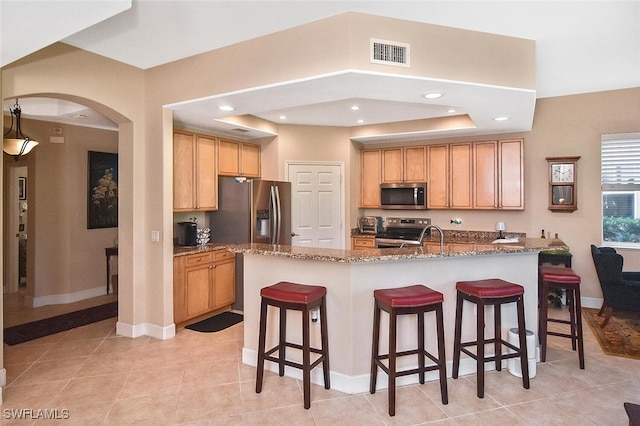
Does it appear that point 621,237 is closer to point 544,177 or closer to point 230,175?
point 544,177

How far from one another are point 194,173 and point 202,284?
1364 mm

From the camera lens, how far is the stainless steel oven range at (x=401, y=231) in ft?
18.1

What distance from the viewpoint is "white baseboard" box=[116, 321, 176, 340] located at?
3844 mm

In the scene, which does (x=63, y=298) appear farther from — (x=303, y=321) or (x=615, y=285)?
(x=615, y=285)

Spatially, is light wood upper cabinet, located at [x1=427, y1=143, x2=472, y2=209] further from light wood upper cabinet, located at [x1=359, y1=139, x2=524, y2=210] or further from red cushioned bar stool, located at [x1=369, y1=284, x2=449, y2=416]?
red cushioned bar stool, located at [x1=369, y1=284, x2=449, y2=416]

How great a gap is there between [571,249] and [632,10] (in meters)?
3.12

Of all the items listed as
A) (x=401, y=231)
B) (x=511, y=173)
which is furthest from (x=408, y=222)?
(x=511, y=173)

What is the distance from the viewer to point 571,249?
16.1ft

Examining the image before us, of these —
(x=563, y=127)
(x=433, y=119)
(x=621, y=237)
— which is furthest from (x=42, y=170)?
(x=621, y=237)

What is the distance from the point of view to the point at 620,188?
4.77 meters

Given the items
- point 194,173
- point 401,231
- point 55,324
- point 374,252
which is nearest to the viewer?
point 374,252

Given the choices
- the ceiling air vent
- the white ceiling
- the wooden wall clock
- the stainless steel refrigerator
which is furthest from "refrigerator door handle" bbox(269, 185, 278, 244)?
the wooden wall clock

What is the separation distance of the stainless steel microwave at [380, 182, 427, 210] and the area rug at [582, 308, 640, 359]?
2491 mm

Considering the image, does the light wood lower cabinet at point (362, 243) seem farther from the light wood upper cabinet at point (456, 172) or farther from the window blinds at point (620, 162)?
the window blinds at point (620, 162)
